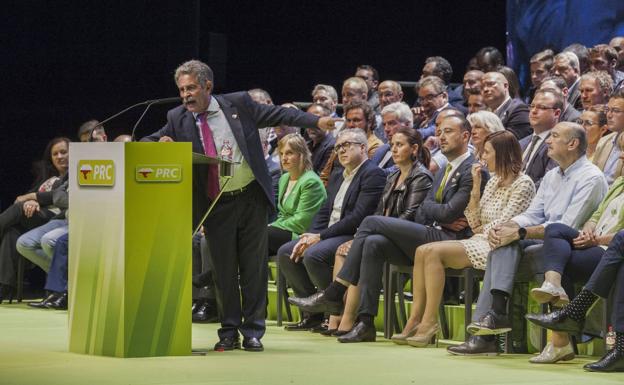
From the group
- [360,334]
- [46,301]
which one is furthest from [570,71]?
[46,301]

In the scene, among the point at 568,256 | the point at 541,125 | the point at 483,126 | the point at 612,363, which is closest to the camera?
the point at 612,363

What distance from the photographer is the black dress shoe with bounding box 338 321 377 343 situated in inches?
242

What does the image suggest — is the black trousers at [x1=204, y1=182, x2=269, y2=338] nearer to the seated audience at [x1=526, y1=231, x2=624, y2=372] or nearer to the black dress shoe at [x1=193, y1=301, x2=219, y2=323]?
the seated audience at [x1=526, y1=231, x2=624, y2=372]

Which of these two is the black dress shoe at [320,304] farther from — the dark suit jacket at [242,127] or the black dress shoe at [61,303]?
the black dress shoe at [61,303]

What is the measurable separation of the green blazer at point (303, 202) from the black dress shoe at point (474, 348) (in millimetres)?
2061

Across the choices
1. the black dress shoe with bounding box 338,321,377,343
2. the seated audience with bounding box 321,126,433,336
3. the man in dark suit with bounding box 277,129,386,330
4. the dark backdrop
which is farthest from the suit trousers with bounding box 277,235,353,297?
the dark backdrop

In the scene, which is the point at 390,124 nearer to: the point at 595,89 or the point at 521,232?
the point at 595,89

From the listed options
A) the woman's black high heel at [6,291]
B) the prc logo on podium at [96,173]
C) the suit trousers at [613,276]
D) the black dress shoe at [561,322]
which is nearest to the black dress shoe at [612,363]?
the suit trousers at [613,276]

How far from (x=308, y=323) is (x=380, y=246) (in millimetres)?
916

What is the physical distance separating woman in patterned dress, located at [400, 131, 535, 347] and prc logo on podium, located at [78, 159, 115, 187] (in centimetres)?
173

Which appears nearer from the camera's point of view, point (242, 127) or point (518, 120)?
point (242, 127)

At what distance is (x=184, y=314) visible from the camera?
511 centimetres

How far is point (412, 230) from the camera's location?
Result: 619cm

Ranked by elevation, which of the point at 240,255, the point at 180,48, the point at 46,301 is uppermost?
the point at 180,48
